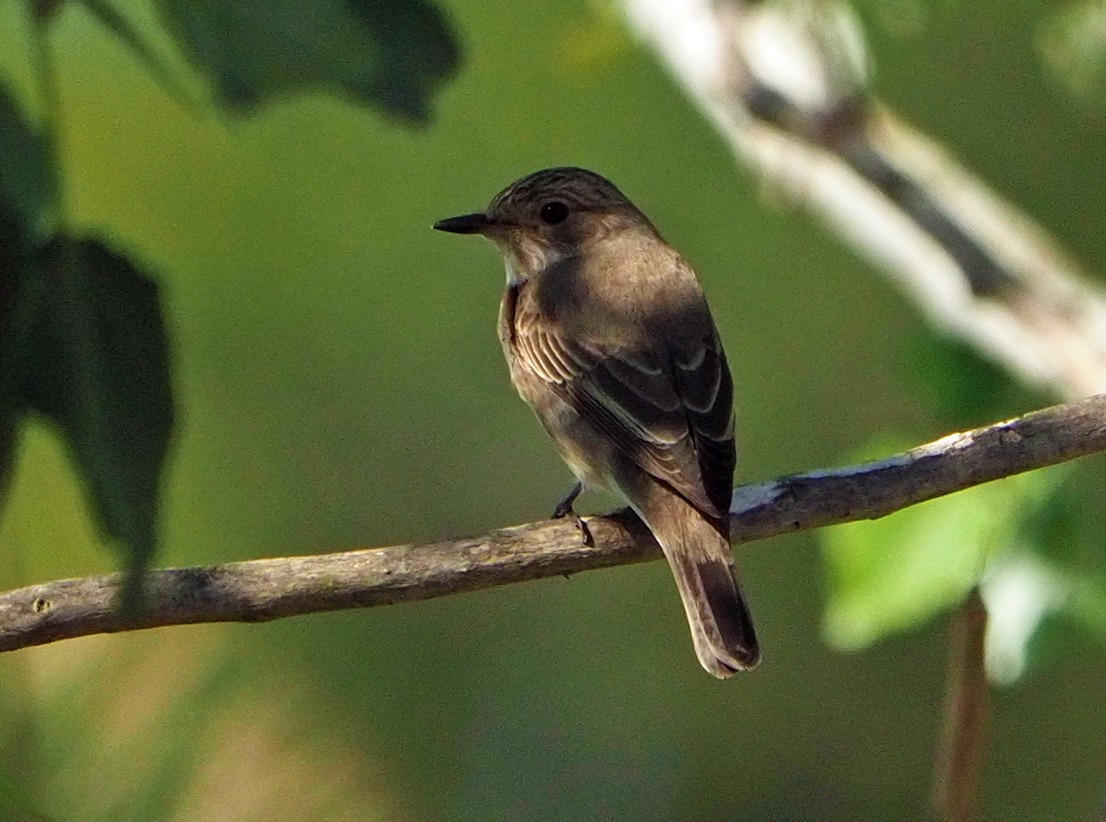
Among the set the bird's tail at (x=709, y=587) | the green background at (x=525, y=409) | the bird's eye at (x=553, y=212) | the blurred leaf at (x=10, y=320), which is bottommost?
the green background at (x=525, y=409)

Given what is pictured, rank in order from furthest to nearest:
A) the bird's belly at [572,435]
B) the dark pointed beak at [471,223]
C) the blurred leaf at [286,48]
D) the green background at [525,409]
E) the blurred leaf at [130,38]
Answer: the green background at [525,409]
the dark pointed beak at [471,223]
the bird's belly at [572,435]
the blurred leaf at [286,48]
the blurred leaf at [130,38]

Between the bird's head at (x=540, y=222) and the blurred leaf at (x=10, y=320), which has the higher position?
the blurred leaf at (x=10, y=320)

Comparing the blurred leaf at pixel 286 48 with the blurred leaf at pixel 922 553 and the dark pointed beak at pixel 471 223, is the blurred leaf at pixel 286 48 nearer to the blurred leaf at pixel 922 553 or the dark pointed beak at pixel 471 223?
the blurred leaf at pixel 922 553

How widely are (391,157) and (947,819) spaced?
478cm

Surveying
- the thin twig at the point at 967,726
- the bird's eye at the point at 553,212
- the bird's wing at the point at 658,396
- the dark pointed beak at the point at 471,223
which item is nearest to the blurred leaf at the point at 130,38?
the thin twig at the point at 967,726

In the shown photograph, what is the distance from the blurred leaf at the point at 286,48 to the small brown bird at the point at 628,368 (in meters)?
1.73

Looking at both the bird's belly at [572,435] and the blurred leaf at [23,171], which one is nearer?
the blurred leaf at [23,171]

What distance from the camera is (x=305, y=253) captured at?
631 centimetres

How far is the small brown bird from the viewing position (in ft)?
10.2

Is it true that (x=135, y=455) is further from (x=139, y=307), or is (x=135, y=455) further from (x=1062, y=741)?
(x=1062, y=741)

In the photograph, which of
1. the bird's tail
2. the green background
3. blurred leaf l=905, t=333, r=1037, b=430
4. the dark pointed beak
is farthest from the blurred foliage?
the green background

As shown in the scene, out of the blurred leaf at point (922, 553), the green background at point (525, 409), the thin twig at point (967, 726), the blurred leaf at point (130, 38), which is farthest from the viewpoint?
the green background at point (525, 409)

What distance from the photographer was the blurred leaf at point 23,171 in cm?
124

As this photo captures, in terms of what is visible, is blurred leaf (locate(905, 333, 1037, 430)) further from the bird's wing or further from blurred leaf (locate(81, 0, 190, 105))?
blurred leaf (locate(81, 0, 190, 105))
